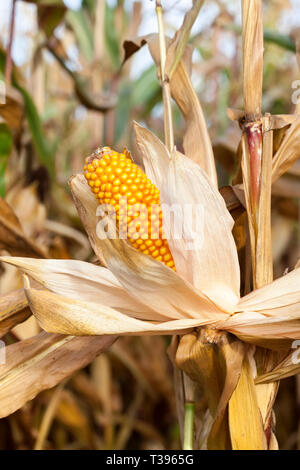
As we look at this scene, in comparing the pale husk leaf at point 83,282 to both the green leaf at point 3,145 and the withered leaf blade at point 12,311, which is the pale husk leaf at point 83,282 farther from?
the green leaf at point 3,145

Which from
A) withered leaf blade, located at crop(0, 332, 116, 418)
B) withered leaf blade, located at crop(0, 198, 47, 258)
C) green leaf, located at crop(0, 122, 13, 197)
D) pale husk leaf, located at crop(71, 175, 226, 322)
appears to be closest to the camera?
pale husk leaf, located at crop(71, 175, 226, 322)

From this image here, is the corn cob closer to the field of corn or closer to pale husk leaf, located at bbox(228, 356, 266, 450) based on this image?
the field of corn

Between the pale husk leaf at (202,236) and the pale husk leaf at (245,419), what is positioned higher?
the pale husk leaf at (202,236)

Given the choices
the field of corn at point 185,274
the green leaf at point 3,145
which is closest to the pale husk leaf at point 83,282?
the field of corn at point 185,274

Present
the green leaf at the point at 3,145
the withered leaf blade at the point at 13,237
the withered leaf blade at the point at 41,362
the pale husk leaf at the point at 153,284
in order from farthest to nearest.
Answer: the green leaf at the point at 3,145
the withered leaf blade at the point at 13,237
the withered leaf blade at the point at 41,362
the pale husk leaf at the point at 153,284

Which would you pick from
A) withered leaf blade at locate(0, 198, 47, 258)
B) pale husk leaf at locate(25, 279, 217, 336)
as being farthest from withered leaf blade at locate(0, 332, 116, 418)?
withered leaf blade at locate(0, 198, 47, 258)
